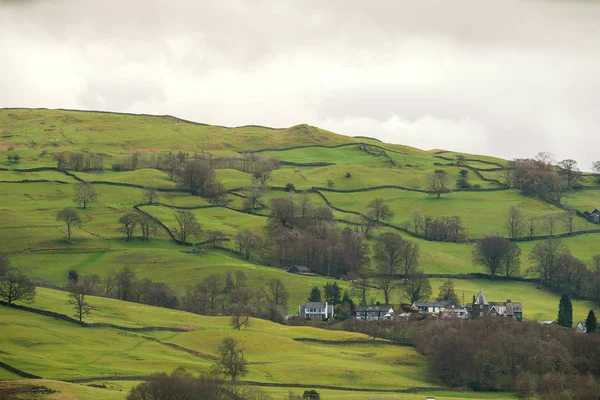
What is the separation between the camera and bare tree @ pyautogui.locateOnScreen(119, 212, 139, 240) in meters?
170

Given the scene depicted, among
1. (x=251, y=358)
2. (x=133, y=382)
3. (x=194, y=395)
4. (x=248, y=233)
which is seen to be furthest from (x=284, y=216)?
(x=194, y=395)

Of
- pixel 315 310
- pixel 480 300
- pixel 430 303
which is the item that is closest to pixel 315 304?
pixel 315 310

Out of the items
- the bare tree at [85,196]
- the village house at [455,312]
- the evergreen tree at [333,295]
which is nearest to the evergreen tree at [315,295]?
the evergreen tree at [333,295]

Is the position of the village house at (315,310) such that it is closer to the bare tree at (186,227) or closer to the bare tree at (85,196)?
Answer: the bare tree at (186,227)

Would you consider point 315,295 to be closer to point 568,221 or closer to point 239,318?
point 239,318

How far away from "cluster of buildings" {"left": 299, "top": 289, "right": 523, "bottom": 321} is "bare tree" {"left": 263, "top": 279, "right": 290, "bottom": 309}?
3.36 m

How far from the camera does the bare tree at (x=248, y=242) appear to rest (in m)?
169

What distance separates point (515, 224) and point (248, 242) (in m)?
53.8

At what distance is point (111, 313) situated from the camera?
122m

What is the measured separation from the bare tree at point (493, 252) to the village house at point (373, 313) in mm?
31433

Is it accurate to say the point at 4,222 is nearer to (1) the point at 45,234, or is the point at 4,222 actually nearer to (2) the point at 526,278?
(1) the point at 45,234

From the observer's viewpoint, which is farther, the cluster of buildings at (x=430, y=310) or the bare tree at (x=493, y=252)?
the bare tree at (x=493, y=252)

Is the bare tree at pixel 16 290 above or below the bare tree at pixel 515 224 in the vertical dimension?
below

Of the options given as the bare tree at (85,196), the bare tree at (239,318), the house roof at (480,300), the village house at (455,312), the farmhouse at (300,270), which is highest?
the bare tree at (85,196)
